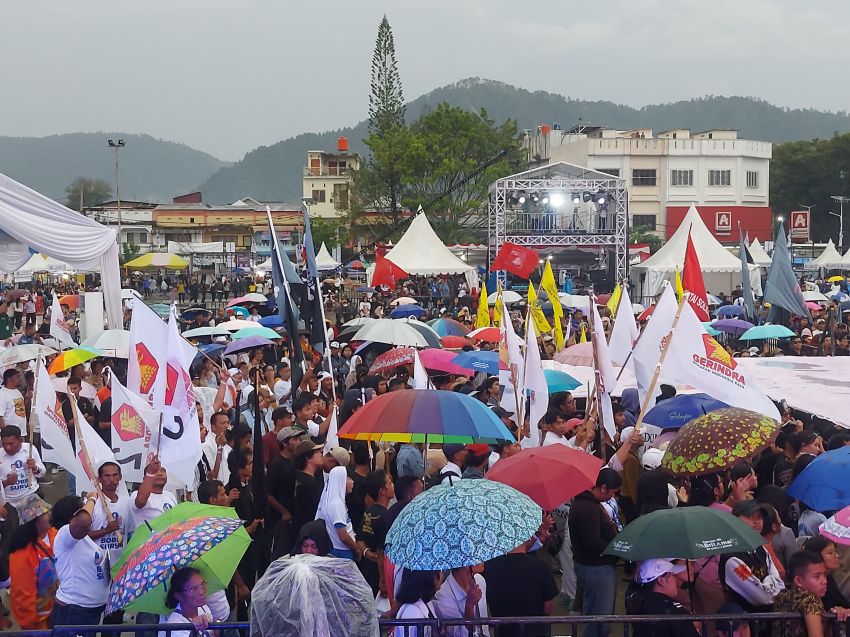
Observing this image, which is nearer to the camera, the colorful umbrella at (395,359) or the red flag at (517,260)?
the colorful umbrella at (395,359)

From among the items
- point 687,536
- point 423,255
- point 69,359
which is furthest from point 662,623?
point 423,255

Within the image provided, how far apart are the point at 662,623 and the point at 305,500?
2.80 m

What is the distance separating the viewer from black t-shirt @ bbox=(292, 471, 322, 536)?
6.88 metres

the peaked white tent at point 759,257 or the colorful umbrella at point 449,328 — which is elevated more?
the colorful umbrella at point 449,328

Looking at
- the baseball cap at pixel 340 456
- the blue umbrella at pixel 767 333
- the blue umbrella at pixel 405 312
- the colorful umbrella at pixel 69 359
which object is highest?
the baseball cap at pixel 340 456

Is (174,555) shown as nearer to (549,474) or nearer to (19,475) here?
(549,474)

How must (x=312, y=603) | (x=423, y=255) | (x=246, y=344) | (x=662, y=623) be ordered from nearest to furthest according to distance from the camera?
1. (x=312, y=603)
2. (x=662, y=623)
3. (x=246, y=344)
4. (x=423, y=255)

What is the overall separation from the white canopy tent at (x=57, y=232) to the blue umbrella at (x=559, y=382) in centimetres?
481

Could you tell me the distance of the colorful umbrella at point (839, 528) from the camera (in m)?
5.12

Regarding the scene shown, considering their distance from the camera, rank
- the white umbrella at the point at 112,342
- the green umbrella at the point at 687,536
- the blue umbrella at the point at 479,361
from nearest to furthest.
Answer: the green umbrella at the point at 687,536 < the blue umbrella at the point at 479,361 < the white umbrella at the point at 112,342

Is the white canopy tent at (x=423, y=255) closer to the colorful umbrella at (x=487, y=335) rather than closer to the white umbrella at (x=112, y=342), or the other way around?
the colorful umbrella at (x=487, y=335)

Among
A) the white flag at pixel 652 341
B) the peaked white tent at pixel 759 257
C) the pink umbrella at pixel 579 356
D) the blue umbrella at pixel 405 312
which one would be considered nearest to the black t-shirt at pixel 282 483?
the white flag at pixel 652 341

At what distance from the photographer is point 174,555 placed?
4.65 meters

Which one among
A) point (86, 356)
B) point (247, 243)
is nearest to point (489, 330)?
point (86, 356)
